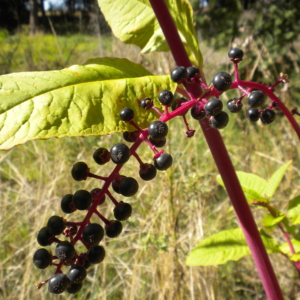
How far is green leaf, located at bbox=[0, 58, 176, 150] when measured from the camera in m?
0.62

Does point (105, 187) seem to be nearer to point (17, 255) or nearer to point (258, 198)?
point (258, 198)

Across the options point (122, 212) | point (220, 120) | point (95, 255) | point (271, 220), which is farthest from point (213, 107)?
point (271, 220)

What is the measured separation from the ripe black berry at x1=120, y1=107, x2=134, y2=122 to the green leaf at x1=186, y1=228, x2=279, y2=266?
837mm

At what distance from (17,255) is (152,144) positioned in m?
2.58

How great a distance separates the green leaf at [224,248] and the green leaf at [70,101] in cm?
79

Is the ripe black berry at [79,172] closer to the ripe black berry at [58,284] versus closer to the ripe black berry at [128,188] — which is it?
the ripe black berry at [128,188]

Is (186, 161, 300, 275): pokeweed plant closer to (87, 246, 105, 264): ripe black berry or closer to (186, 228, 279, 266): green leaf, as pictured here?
(186, 228, 279, 266): green leaf

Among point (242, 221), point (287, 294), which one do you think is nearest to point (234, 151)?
point (287, 294)

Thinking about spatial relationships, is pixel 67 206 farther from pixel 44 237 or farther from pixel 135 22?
pixel 135 22

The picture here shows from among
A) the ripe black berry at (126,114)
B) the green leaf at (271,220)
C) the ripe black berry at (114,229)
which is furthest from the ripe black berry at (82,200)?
the green leaf at (271,220)

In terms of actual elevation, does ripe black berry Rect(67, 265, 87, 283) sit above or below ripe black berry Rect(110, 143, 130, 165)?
below

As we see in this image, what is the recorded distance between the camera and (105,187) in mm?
745

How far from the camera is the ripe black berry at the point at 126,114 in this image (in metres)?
0.69

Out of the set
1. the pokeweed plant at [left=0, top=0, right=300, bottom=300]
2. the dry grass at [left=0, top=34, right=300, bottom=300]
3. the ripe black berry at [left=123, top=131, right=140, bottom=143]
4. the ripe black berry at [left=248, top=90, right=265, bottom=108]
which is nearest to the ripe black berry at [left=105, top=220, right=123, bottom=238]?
the pokeweed plant at [left=0, top=0, right=300, bottom=300]
